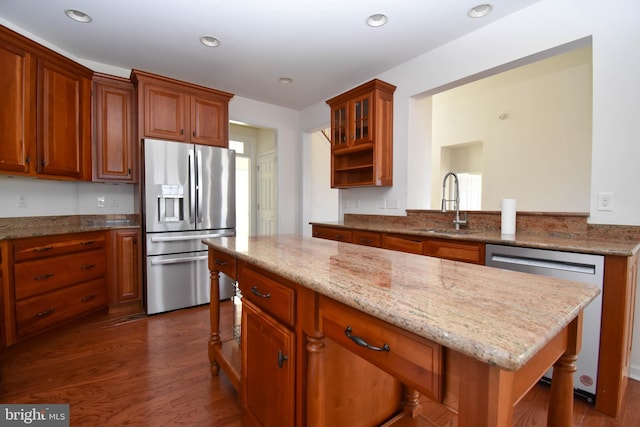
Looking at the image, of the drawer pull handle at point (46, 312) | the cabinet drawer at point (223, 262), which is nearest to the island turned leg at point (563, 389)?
the cabinet drawer at point (223, 262)

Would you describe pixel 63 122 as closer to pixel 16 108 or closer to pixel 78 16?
pixel 16 108

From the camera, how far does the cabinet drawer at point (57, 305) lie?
2271 mm

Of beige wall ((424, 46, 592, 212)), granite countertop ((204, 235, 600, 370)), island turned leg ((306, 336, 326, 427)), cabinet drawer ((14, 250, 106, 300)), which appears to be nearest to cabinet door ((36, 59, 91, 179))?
cabinet drawer ((14, 250, 106, 300))

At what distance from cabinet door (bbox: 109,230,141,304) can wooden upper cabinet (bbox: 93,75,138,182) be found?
609mm

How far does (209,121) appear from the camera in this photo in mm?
3354

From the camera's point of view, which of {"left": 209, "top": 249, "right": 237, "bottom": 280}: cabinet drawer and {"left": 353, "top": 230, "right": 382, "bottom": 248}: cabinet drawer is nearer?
{"left": 209, "top": 249, "right": 237, "bottom": 280}: cabinet drawer

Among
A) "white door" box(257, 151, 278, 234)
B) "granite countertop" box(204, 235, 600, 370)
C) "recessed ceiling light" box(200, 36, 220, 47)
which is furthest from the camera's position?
"white door" box(257, 151, 278, 234)

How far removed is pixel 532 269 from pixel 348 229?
1.68 m

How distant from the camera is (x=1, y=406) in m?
1.60

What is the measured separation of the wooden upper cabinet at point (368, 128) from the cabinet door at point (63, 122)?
101 inches

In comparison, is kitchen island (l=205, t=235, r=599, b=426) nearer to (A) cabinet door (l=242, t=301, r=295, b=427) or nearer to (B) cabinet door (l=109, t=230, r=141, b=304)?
(A) cabinet door (l=242, t=301, r=295, b=427)

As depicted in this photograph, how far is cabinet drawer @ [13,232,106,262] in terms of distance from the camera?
2246mm

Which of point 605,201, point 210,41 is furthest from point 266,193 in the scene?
point 605,201

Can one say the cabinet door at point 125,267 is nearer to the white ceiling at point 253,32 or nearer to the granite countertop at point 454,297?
the white ceiling at point 253,32
